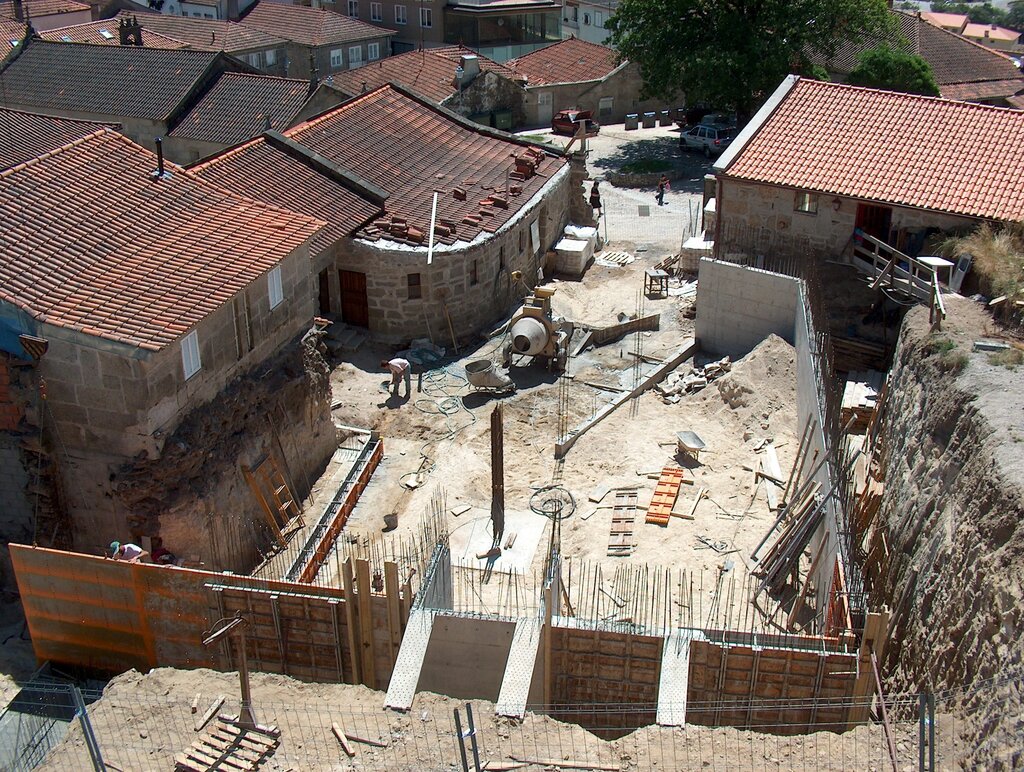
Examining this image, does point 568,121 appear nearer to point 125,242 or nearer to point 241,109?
point 241,109

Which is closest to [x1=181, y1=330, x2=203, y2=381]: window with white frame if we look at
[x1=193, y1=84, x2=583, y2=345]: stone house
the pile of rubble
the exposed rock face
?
[x1=193, y1=84, x2=583, y2=345]: stone house

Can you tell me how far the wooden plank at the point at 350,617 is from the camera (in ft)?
56.3

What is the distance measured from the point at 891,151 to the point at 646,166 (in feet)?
65.8

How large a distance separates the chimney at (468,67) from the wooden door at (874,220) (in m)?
28.1

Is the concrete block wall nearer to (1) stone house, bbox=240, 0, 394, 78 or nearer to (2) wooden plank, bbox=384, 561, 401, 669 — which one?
(2) wooden plank, bbox=384, 561, 401, 669

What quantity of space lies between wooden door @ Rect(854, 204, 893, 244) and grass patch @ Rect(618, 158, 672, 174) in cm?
1892

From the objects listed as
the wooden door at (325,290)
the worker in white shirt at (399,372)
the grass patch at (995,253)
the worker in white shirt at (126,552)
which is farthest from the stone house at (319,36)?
the worker in white shirt at (126,552)

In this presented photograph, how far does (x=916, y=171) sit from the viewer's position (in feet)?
95.4

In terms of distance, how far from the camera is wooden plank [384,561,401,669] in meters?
17.3

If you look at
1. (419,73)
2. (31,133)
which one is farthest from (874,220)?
(419,73)

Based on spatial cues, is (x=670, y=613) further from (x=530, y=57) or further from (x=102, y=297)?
(x=530, y=57)

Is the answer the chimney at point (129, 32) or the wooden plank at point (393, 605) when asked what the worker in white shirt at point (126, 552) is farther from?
the chimney at point (129, 32)

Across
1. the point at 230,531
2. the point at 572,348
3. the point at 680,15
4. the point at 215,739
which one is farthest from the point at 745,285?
the point at 680,15

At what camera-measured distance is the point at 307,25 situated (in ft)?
206
